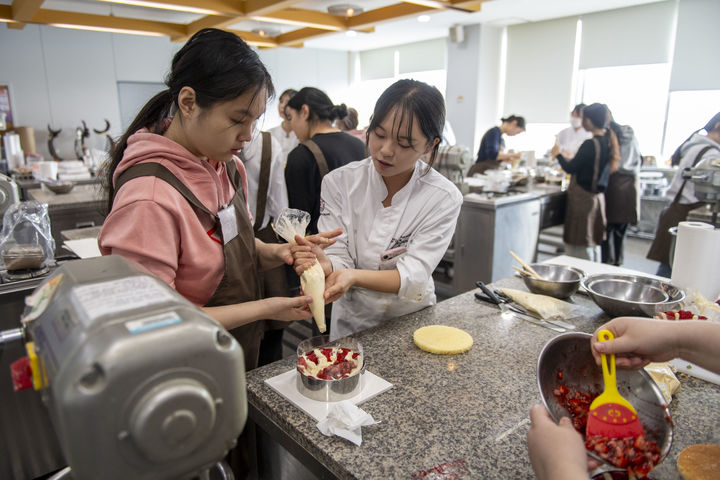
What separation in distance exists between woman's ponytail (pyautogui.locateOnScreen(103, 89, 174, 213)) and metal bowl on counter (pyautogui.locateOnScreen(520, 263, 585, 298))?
1.37 meters

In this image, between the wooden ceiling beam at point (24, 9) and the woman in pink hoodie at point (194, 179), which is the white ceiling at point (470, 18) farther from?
the woman in pink hoodie at point (194, 179)

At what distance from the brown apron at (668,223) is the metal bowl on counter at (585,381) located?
3.07 meters

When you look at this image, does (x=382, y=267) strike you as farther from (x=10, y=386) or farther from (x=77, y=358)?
(x=10, y=386)

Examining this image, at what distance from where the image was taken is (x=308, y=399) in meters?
1.09

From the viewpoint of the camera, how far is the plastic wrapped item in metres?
1.70

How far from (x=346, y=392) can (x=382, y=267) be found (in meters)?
0.60

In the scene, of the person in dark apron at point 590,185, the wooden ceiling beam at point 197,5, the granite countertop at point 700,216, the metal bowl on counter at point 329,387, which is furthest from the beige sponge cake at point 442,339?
the wooden ceiling beam at point 197,5

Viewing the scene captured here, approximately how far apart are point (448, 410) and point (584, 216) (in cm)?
384

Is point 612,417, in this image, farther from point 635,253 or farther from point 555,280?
point 635,253

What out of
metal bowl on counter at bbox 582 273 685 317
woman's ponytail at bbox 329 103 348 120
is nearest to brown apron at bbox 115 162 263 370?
metal bowl on counter at bbox 582 273 685 317

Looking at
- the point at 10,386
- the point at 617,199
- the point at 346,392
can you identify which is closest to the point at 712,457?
the point at 346,392

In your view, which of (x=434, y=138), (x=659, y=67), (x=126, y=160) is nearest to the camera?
(x=126, y=160)

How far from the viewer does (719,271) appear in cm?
165

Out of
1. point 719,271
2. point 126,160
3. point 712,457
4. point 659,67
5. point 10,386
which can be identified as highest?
A: point 659,67
